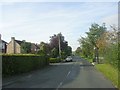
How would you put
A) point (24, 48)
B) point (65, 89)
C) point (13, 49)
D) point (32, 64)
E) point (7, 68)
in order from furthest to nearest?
1. point (13, 49)
2. point (24, 48)
3. point (32, 64)
4. point (7, 68)
5. point (65, 89)

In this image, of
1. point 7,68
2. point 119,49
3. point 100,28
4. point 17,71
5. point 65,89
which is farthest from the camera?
point 100,28

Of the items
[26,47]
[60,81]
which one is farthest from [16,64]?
[26,47]

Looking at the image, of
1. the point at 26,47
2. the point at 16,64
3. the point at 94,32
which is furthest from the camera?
the point at 26,47

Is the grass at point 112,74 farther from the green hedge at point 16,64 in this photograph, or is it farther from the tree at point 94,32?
the tree at point 94,32

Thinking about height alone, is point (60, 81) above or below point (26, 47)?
below

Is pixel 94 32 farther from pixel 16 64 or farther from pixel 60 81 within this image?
pixel 60 81

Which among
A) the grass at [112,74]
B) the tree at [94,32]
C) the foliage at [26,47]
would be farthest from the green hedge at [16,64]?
the foliage at [26,47]

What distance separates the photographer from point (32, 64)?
3866cm

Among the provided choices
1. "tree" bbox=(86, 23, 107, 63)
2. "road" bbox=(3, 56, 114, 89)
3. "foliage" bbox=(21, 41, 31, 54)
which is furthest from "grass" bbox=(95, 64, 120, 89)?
"foliage" bbox=(21, 41, 31, 54)

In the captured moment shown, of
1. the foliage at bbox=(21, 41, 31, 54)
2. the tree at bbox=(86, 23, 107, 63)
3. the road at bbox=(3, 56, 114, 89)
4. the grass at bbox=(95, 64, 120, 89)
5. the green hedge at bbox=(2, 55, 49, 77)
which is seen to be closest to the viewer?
the road at bbox=(3, 56, 114, 89)

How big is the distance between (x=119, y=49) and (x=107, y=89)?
5107 millimetres

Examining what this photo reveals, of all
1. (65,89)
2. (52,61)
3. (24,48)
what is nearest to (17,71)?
(65,89)

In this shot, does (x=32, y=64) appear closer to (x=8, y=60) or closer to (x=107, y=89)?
(x=8, y=60)

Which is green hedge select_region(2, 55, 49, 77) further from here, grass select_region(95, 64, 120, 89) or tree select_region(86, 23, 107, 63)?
tree select_region(86, 23, 107, 63)
